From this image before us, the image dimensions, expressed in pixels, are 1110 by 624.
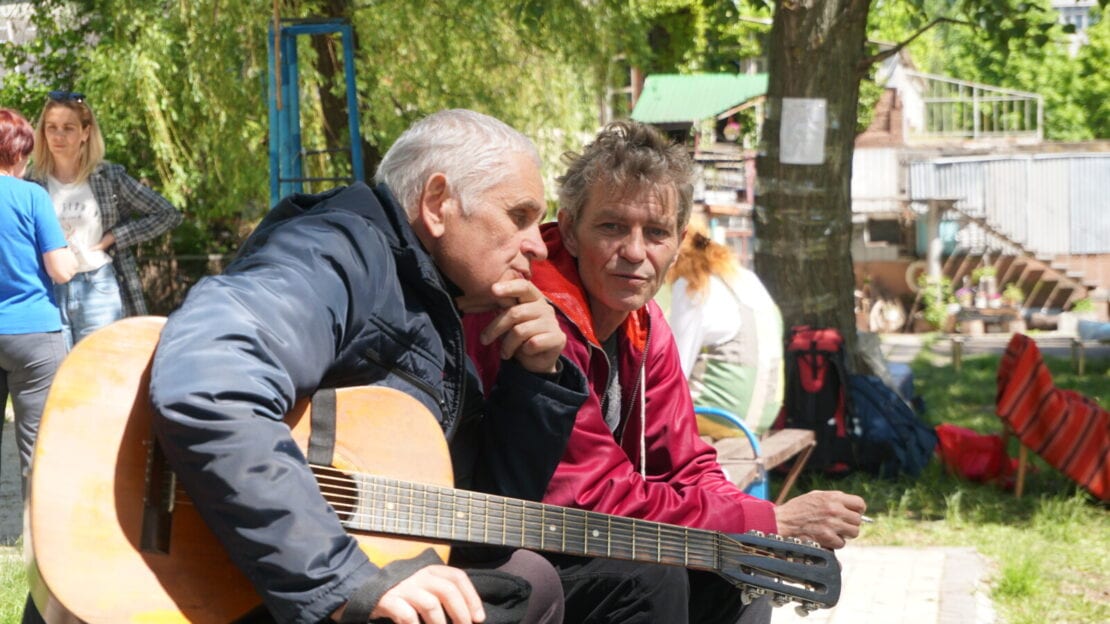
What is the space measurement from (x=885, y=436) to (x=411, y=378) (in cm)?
571

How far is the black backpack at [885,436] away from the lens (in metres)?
7.88

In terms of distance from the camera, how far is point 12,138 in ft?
19.4

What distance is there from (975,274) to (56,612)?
27.2m

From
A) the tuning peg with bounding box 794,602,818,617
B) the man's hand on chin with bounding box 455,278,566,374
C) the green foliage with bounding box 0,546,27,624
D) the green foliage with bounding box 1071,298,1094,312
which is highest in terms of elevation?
the man's hand on chin with bounding box 455,278,566,374

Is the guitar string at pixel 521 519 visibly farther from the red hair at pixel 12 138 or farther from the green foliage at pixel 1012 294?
the green foliage at pixel 1012 294

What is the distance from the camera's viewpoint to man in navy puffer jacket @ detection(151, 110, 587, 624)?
206 centimetres

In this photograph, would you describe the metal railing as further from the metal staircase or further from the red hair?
A: the red hair

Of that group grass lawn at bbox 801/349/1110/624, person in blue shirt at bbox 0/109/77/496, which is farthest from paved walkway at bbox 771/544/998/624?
person in blue shirt at bbox 0/109/77/496

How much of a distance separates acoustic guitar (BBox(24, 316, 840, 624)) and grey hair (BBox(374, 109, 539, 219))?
1.48 ft

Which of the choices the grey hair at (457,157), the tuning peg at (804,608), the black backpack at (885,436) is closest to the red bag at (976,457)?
the black backpack at (885,436)

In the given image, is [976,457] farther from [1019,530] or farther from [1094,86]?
[1094,86]

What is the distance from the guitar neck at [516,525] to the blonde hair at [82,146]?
4336mm

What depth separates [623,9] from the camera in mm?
13992

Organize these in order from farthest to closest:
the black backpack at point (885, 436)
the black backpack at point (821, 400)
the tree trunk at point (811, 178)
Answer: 1. the tree trunk at point (811, 178)
2. the black backpack at point (885, 436)
3. the black backpack at point (821, 400)
